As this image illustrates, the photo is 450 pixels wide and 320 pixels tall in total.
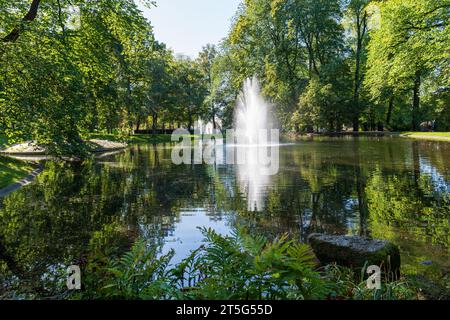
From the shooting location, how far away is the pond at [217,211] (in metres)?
6.95

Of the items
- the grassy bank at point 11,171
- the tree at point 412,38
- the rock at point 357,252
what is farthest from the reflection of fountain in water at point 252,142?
the tree at point 412,38

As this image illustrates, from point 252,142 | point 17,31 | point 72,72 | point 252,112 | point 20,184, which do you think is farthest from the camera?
point 252,112

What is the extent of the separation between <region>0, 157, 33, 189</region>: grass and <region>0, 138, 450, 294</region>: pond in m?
1.02

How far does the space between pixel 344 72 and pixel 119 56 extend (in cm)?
4942

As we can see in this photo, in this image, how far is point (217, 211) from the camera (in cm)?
1047

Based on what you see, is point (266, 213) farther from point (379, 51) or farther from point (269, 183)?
point (379, 51)

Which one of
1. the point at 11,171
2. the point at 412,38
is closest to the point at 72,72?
the point at 11,171

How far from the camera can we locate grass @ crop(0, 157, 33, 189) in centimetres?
1574

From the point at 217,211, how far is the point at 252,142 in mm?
32554

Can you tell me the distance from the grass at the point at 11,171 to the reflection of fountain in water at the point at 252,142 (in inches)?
421

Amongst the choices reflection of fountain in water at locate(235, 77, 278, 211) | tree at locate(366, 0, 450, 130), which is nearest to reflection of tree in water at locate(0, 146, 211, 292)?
reflection of fountain in water at locate(235, 77, 278, 211)

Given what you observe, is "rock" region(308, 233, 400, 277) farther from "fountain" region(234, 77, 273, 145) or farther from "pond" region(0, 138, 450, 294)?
"fountain" region(234, 77, 273, 145)

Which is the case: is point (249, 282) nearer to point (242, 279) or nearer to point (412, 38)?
point (242, 279)
